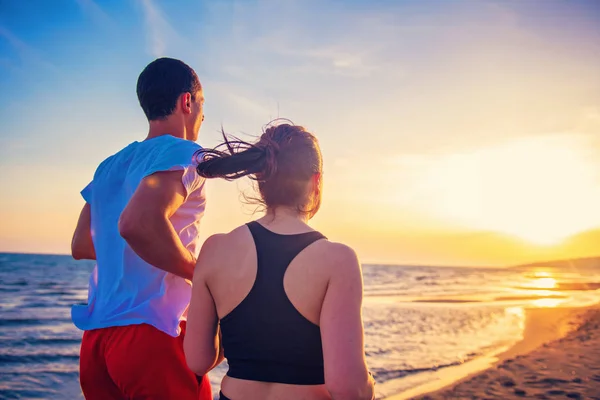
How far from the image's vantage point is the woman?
159cm

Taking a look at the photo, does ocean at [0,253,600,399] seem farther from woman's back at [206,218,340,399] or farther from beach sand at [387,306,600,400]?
woman's back at [206,218,340,399]

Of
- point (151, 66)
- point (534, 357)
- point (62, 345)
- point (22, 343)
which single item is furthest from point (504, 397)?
point (22, 343)

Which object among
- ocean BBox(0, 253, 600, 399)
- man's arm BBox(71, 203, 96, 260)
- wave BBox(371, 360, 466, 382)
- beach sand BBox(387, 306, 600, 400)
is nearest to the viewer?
man's arm BBox(71, 203, 96, 260)

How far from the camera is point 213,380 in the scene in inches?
295

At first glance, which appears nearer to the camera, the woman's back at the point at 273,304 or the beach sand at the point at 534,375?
the woman's back at the point at 273,304

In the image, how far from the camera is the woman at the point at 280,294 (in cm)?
159

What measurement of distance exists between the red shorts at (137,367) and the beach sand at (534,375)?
525 centimetres

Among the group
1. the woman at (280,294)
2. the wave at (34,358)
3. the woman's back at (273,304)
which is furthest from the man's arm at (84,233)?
the wave at (34,358)

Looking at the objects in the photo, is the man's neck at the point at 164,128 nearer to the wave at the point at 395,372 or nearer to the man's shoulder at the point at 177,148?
the man's shoulder at the point at 177,148

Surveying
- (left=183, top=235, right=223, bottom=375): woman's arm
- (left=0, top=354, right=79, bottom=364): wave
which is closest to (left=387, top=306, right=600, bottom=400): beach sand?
(left=183, top=235, right=223, bottom=375): woman's arm

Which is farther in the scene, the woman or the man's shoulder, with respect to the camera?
the man's shoulder

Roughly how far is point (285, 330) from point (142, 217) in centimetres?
65

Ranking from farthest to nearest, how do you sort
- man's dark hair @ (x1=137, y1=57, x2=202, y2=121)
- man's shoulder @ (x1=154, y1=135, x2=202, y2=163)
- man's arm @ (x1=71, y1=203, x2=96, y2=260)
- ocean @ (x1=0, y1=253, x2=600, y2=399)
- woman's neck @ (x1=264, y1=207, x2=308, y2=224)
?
ocean @ (x1=0, y1=253, x2=600, y2=399) → man's arm @ (x1=71, y1=203, x2=96, y2=260) → man's dark hair @ (x1=137, y1=57, x2=202, y2=121) → man's shoulder @ (x1=154, y1=135, x2=202, y2=163) → woman's neck @ (x1=264, y1=207, x2=308, y2=224)

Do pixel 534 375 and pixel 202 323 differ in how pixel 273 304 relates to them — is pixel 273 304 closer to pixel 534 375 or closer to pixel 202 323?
pixel 202 323
